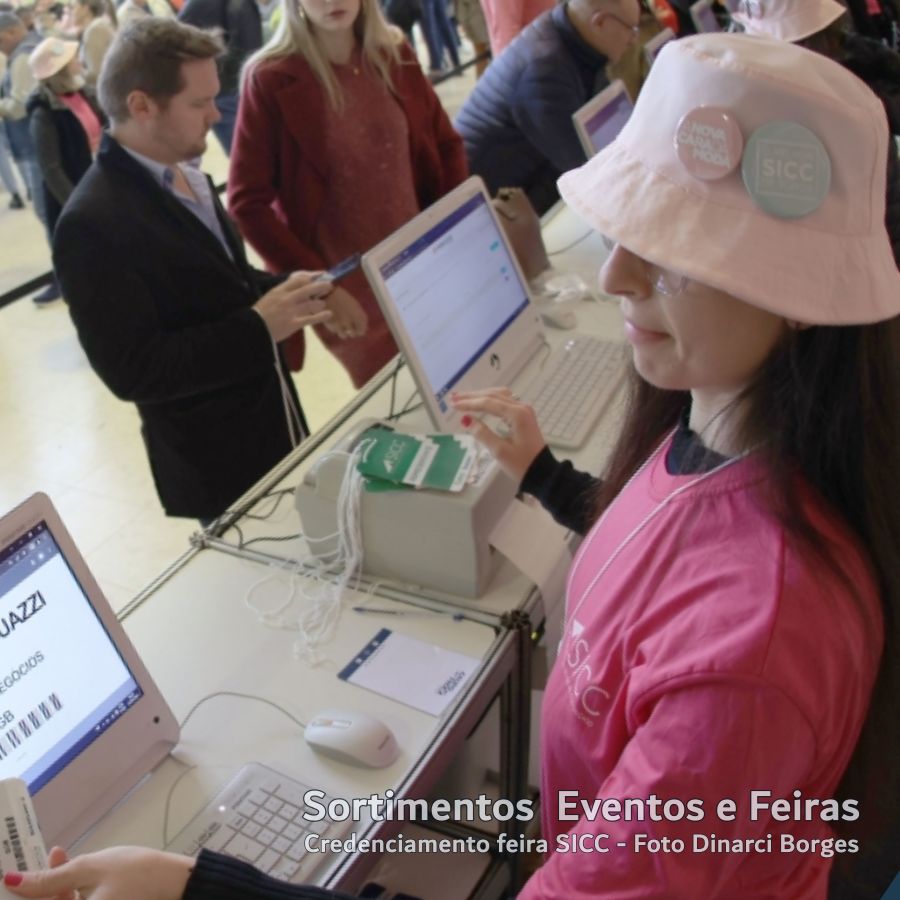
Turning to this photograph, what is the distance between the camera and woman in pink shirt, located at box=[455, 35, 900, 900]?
2.22 ft

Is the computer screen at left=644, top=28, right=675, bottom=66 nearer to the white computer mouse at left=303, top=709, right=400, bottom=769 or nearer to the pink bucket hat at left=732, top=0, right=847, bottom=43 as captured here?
the pink bucket hat at left=732, top=0, right=847, bottom=43

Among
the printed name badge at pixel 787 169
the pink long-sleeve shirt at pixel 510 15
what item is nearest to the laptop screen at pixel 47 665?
the printed name badge at pixel 787 169

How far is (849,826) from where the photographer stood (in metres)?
0.91

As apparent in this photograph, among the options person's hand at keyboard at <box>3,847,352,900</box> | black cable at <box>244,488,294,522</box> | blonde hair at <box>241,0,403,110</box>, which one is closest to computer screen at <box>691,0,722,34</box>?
blonde hair at <box>241,0,403,110</box>

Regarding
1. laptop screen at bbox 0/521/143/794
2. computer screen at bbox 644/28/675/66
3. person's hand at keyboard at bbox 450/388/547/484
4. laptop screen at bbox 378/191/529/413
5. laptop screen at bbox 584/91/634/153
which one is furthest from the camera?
computer screen at bbox 644/28/675/66

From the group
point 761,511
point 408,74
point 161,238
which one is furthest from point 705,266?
point 408,74

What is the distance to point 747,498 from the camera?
30.0 inches

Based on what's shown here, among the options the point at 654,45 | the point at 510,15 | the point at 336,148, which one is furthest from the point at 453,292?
the point at 510,15

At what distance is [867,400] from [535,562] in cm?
70

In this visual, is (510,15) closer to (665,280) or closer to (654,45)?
(654,45)

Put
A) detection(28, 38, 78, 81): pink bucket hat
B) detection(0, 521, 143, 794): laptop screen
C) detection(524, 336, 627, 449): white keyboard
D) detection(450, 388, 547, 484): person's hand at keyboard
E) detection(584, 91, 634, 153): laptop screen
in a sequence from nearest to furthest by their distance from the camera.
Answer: detection(0, 521, 143, 794): laptop screen < detection(450, 388, 547, 484): person's hand at keyboard < detection(524, 336, 627, 449): white keyboard < detection(584, 91, 634, 153): laptop screen < detection(28, 38, 78, 81): pink bucket hat

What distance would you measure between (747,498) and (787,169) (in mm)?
269

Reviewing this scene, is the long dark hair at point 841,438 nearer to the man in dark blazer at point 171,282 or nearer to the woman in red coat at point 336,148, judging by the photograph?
the man in dark blazer at point 171,282

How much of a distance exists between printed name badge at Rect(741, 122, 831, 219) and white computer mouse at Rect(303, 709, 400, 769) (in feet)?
2.57
